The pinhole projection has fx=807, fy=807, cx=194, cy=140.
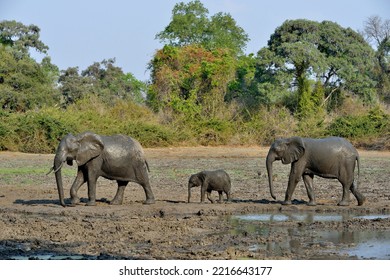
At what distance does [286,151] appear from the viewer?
1577 centimetres

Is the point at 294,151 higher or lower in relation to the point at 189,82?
lower

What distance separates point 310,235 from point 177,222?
228 centimetres

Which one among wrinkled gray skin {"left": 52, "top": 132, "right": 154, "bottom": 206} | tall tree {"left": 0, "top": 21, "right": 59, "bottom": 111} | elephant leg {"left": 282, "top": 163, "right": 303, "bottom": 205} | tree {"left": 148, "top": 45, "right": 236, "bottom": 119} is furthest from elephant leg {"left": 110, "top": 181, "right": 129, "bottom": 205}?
tall tree {"left": 0, "top": 21, "right": 59, "bottom": 111}

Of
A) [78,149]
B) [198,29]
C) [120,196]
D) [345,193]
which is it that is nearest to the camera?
[78,149]

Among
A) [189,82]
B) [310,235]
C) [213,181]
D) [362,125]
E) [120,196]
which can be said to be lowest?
[310,235]

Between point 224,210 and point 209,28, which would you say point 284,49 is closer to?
point 209,28

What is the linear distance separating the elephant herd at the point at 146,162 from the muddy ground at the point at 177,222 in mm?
385

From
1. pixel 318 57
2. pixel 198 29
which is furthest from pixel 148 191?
pixel 198 29

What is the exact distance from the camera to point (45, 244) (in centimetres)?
1138

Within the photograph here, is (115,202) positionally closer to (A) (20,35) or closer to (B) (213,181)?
(B) (213,181)

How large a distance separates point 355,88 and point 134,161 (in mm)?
27607

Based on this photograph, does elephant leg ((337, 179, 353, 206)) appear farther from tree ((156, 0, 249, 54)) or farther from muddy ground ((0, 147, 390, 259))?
tree ((156, 0, 249, 54))

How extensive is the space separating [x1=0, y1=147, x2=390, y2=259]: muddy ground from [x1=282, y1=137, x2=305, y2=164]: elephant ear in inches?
37.2

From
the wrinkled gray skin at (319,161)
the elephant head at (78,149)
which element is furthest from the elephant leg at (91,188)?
the wrinkled gray skin at (319,161)
